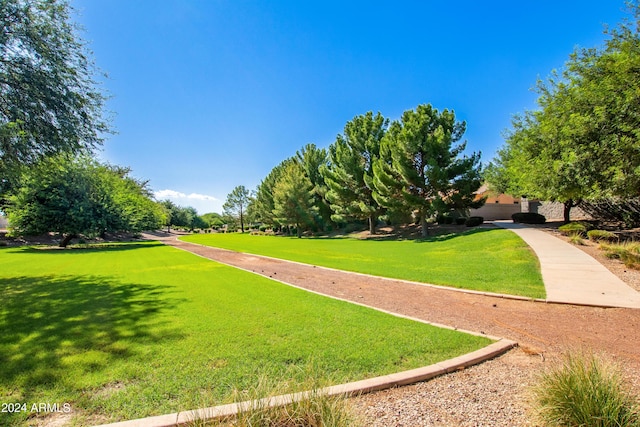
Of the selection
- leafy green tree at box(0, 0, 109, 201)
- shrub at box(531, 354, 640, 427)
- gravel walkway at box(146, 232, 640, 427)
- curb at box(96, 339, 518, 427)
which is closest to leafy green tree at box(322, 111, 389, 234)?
gravel walkway at box(146, 232, 640, 427)

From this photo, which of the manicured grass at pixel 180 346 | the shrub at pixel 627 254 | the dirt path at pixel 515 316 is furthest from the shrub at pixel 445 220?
the manicured grass at pixel 180 346

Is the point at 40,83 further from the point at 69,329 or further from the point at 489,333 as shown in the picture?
the point at 489,333

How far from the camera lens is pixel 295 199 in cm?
3606

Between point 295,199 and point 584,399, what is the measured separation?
34.2 m

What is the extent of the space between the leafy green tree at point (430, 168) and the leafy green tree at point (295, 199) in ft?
43.1

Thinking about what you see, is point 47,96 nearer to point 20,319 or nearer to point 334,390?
point 20,319

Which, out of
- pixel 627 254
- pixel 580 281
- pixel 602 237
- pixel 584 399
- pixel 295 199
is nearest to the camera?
pixel 584 399

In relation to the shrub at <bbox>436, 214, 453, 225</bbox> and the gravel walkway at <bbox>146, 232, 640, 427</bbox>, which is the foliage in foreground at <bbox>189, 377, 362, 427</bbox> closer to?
the gravel walkway at <bbox>146, 232, 640, 427</bbox>

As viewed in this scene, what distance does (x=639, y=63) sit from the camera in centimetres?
1162

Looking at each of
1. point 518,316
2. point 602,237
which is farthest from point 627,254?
point 518,316

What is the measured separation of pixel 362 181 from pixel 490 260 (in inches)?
765

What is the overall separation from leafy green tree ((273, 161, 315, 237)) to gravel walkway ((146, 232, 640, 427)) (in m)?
27.6

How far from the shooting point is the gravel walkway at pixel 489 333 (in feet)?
8.97

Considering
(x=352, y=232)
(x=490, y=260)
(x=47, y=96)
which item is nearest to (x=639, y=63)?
(x=490, y=260)
